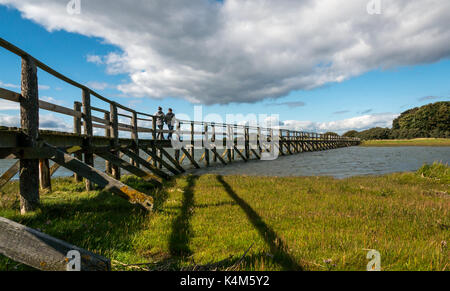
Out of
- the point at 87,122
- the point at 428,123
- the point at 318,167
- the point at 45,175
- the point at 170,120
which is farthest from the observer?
the point at 428,123

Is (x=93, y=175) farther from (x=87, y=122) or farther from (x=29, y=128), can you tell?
(x=87, y=122)

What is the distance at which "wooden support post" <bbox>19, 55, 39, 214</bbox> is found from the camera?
4.53 metres

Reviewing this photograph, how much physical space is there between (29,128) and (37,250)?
150 inches

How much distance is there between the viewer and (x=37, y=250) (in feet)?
5.81

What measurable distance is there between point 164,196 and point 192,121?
11479 mm

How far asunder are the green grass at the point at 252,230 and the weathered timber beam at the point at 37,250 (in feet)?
3.23

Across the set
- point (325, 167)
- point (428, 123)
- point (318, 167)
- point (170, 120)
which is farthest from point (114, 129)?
point (428, 123)

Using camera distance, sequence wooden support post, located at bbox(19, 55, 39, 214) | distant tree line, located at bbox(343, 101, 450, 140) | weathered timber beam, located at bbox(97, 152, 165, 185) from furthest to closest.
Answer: distant tree line, located at bbox(343, 101, 450, 140), weathered timber beam, located at bbox(97, 152, 165, 185), wooden support post, located at bbox(19, 55, 39, 214)

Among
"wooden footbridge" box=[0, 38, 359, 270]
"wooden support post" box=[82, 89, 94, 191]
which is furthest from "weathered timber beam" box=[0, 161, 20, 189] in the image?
"wooden support post" box=[82, 89, 94, 191]

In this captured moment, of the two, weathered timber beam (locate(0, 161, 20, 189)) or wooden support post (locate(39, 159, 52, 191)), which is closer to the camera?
weathered timber beam (locate(0, 161, 20, 189))

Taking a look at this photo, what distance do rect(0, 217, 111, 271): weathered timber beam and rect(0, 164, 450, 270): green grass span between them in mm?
986

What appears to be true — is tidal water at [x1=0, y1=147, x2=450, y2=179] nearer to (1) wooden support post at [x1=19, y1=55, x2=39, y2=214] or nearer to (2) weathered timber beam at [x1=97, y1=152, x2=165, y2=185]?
(2) weathered timber beam at [x1=97, y1=152, x2=165, y2=185]

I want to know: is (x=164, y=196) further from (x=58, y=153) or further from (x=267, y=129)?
(x=267, y=129)

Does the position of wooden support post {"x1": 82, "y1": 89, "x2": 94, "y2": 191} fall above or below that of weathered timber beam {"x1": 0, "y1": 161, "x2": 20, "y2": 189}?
above
